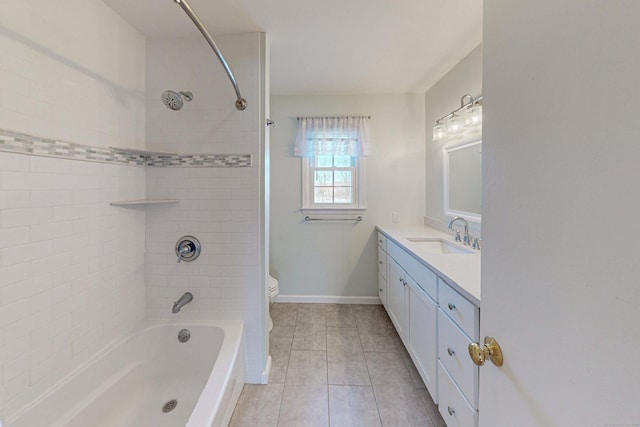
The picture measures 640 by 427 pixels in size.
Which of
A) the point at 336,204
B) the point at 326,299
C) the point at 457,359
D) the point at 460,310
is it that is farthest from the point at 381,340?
the point at 336,204

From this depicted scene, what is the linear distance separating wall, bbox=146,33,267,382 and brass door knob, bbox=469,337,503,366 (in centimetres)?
138

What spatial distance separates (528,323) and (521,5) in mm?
687

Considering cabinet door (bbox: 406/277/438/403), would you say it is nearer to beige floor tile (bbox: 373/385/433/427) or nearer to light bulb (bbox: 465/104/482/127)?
beige floor tile (bbox: 373/385/433/427)

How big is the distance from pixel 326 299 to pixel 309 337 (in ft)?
2.32

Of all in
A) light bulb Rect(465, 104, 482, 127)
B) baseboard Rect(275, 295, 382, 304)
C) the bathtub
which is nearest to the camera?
the bathtub

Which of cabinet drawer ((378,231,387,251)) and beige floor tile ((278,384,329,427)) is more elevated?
cabinet drawer ((378,231,387,251))

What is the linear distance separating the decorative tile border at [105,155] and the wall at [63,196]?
3 centimetres

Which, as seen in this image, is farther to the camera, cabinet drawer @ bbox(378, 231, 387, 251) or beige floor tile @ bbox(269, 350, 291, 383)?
cabinet drawer @ bbox(378, 231, 387, 251)

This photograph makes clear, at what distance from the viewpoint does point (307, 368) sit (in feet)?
6.17

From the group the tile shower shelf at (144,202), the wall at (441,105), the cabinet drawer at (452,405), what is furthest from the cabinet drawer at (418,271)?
the tile shower shelf at (144,202)

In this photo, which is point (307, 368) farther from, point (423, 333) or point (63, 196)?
point (63, 196)

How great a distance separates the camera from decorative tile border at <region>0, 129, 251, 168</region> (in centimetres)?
106

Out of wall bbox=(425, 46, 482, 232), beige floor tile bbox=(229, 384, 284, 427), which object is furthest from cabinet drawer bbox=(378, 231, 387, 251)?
beige floor tile bbox=(229, 384, 284, 427)

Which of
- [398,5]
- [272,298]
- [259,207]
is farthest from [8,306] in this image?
[398,5]
